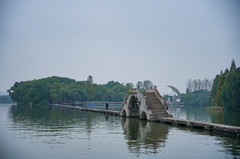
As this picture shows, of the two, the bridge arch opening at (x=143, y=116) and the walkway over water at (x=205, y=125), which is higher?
the bridge arch opening at (x=143, y=116)

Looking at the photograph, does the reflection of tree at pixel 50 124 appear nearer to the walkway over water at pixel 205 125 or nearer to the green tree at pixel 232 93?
the walkway over water at pixel 205 125

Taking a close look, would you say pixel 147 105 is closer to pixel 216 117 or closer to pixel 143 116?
pixel 143 116

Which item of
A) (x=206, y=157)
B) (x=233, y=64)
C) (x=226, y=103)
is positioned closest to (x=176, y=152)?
(x=206, y=157)

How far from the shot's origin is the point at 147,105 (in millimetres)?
55031

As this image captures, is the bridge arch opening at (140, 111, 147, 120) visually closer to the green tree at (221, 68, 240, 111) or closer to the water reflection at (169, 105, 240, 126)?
the water reflection at (169, 105, 240, 126)

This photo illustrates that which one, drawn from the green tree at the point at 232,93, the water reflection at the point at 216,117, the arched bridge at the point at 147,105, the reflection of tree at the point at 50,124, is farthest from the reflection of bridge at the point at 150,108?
the green tree at the point at 232,93

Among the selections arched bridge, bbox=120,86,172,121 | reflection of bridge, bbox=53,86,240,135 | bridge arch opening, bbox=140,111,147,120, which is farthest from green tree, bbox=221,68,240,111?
bridge arch opening, bbox=140,111,147,120

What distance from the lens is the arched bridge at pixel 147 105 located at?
54.6 meters

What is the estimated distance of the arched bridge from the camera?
54556mm

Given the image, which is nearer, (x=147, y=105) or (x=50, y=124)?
(x=50, y=124)

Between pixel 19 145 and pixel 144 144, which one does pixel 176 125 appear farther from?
pixel 19 145

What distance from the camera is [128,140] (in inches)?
1258

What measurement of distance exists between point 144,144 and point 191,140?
6488 millimetres

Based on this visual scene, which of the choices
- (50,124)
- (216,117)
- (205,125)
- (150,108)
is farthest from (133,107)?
(205,125)
